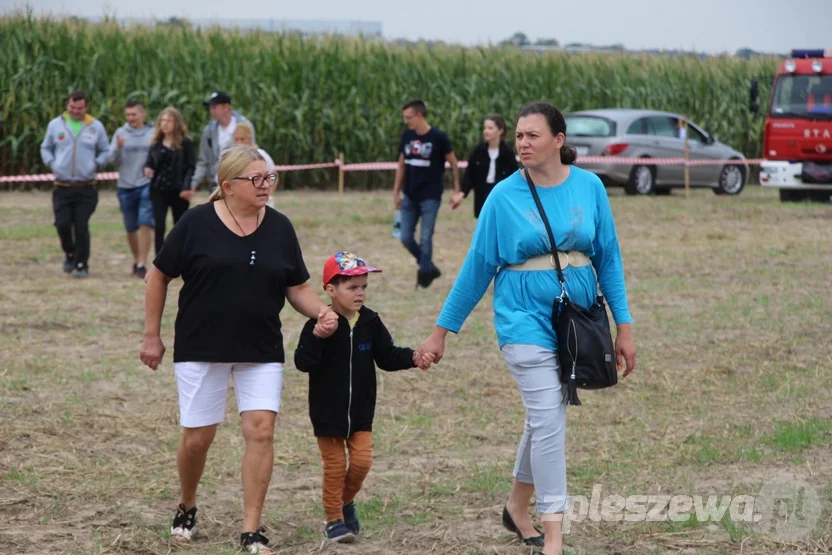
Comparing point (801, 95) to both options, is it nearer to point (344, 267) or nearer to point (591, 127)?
point (591, 127)

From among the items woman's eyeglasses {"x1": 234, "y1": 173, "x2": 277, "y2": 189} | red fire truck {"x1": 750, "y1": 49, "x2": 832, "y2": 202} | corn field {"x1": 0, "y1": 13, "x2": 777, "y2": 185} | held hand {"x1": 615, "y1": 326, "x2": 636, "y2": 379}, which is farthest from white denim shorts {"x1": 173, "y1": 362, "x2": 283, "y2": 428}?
corn field {"x1": 0, "y1": 13, "x2": 777, "y2": 185}

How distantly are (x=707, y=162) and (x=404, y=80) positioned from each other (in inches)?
282

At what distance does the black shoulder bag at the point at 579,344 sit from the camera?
510cm

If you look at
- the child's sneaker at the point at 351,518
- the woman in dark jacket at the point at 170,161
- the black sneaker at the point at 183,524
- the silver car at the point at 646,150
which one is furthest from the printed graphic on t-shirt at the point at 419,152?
the silver car at the point at 646,150

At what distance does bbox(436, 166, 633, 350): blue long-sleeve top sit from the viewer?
5184 mm

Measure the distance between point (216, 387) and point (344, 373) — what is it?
21.8 inches

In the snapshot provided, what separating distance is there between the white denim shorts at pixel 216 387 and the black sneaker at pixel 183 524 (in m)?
0.48

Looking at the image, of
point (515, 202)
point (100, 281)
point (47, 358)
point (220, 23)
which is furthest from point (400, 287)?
point (220, 23)

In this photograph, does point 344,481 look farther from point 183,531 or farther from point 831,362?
point 831,362

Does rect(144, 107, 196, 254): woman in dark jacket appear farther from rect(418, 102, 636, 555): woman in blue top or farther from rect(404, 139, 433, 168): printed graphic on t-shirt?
rect(418, 102, 636, 555): woman in blue top

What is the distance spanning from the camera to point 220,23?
27859mm

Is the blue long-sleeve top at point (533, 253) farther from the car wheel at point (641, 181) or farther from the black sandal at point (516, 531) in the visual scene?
the car wheel at point (641, 181)

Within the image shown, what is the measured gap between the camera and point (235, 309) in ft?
17.4

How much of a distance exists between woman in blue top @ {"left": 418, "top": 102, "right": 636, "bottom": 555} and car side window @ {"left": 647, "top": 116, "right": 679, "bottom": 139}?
21.6 m
